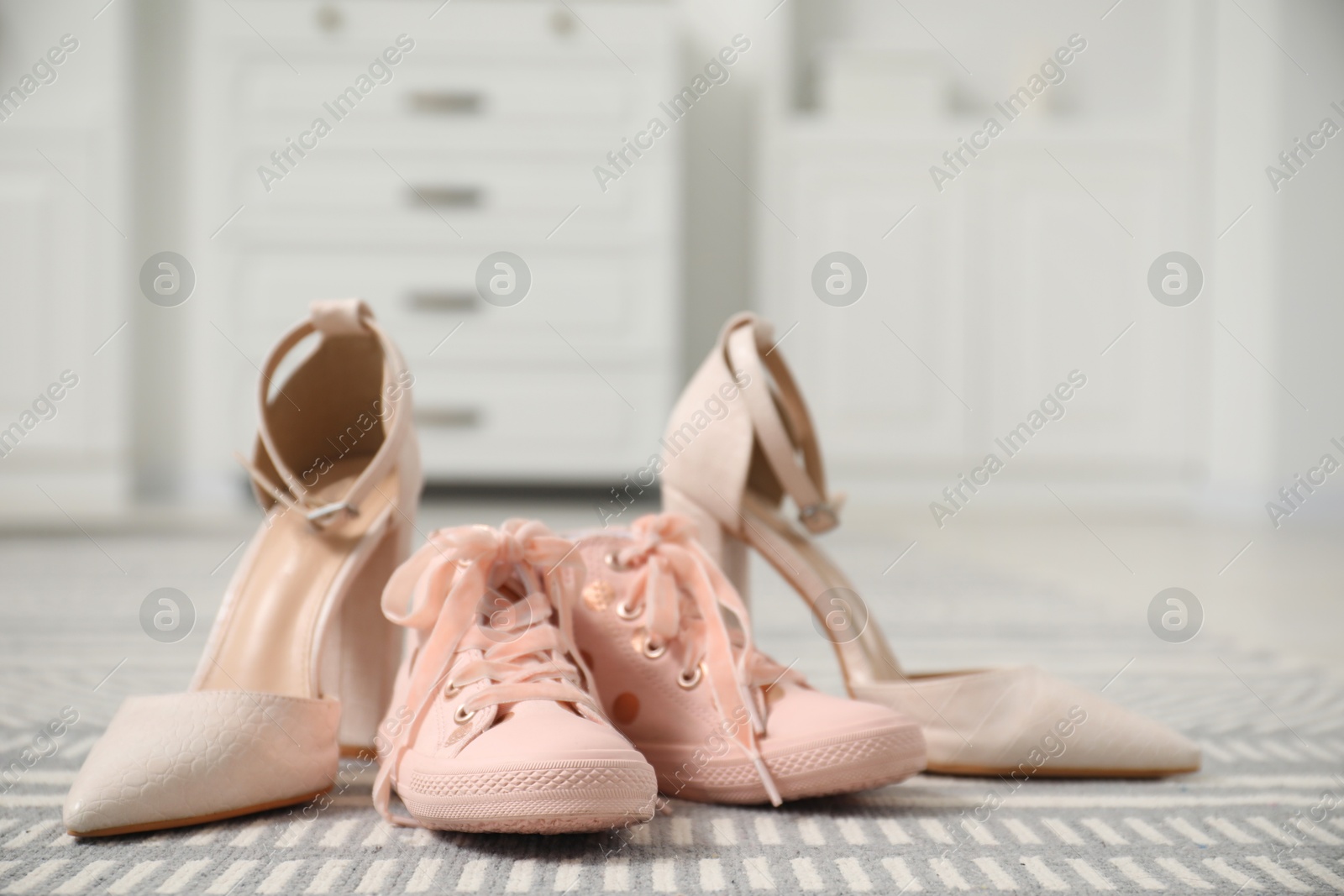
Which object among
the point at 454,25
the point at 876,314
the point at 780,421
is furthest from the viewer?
the point at 876,314

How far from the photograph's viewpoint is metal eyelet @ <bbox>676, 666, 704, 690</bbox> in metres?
0.59

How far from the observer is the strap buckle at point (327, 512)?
2.14 feet

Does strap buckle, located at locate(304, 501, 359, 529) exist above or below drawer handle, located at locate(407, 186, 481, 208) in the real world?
below

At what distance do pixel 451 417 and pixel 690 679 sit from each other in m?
1.93

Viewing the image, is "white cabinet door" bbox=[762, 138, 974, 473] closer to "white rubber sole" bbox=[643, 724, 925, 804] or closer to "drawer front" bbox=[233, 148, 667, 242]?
"drawer front" bbox=[233, 148, 667, 242]

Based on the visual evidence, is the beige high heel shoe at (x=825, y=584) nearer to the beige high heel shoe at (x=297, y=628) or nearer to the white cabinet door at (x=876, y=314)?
the beige high heel shoe at (x=297, y=628)

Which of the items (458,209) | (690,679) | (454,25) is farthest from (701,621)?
(454,25)

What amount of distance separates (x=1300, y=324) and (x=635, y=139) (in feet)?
5.48

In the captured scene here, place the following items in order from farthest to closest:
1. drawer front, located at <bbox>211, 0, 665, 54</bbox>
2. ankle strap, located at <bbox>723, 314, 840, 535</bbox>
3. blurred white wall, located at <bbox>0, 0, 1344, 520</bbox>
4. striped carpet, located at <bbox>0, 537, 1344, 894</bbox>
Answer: blurred white wall, located at <bbox>0, 0, 1344, 520</bbox> < drawer front, located at <bbox>211, 0, 665, 54</bbox> < ankle strap, located at <bbox>723, 314, 840, 535</bbox> < striped carpet, located at <bbox>0, 537, 1344, 894</bbox>

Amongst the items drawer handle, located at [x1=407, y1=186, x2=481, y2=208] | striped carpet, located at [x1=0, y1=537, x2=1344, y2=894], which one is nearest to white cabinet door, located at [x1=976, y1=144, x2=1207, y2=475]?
drawer handle, located at [x1=407, y1=186, x2=481, y2=208]

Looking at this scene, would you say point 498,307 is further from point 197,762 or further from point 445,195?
point 197,762

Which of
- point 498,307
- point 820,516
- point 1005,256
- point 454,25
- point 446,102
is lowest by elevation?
point 820,516

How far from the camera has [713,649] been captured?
599 millimetres

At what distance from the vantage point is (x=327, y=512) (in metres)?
0.65
